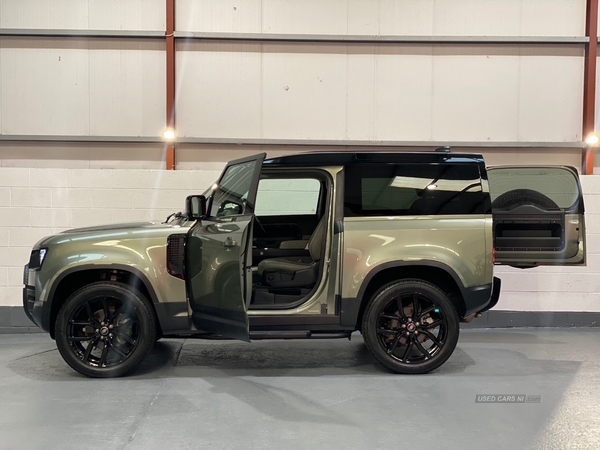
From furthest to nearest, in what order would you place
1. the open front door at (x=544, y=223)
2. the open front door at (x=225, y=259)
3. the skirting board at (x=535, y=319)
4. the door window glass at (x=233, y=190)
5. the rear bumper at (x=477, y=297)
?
1. the skirting board at (x=535, y=319)
2. the open front door at (x=544, y=223)
3. the rear bumper at (x=477, y=297)
4. the door window glass at (x=233, y=190)
5. the open front door at (x=225, y=259)

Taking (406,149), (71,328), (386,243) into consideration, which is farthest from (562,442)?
(406,149)

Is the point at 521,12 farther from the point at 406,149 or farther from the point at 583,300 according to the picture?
the point at 583,300

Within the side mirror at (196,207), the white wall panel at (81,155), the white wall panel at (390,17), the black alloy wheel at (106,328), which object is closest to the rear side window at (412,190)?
the side mirror at (196,207)

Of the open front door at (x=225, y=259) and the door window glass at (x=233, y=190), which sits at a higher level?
the door window glass at (x=233, y=190)

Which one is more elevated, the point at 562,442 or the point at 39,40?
the point at 39,40

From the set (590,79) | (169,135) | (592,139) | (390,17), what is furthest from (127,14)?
(592,139)

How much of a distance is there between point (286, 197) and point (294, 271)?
1.56 meters

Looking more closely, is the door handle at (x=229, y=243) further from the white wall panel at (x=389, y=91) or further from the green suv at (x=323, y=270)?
the white wall panel at (x=389, y=91)

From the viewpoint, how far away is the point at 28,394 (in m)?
4.05

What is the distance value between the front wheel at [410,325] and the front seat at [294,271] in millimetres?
608

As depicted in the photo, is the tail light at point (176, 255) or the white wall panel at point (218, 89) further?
the white wall panel at point (218, 89)

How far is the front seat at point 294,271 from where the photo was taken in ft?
15.3

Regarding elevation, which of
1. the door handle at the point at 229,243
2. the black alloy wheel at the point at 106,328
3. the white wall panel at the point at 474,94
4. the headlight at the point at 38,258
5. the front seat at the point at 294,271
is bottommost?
the black alloy wheel at the point at 106,328

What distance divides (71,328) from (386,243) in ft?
8.75
